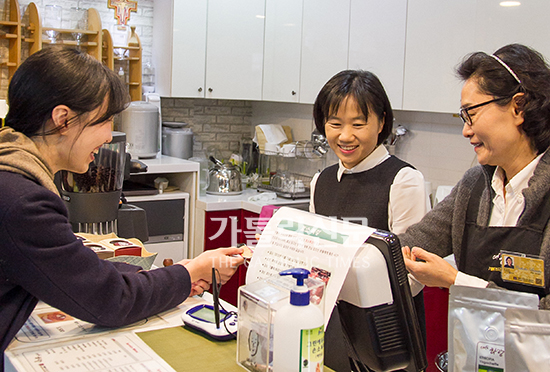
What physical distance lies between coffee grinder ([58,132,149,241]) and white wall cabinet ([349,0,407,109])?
1.71m

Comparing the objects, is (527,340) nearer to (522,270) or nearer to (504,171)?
(522,270)

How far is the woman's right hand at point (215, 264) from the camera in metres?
1.45

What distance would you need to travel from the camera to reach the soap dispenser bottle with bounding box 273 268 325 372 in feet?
3.16

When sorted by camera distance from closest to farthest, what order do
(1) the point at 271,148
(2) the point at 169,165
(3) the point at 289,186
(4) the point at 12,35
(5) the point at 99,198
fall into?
1. (5) the point at 99,198
2. (4) the point at 12,35
3. (2) the point at 169,165
4. (3) the point at 289,186
5. (1) the point at 271,148

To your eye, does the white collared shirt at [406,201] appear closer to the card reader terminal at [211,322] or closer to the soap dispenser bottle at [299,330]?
the card reader terminal at [211,322]

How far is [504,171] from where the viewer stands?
157 cm

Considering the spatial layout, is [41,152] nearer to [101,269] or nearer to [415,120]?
[101,269]

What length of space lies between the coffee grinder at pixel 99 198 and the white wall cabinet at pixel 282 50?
2048mm

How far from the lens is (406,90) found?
3244mm

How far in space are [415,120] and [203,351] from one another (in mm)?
2710

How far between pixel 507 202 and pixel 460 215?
148 millimetres

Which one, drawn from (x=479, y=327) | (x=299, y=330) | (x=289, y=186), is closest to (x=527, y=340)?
(x=479, y=327)

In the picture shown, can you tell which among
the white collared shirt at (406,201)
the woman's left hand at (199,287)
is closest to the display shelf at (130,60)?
the white collared shirt at (406,201)

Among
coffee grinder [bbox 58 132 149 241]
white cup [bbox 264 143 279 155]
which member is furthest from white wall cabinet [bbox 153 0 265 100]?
coffee grinder [bbox 58 132 149 241]
